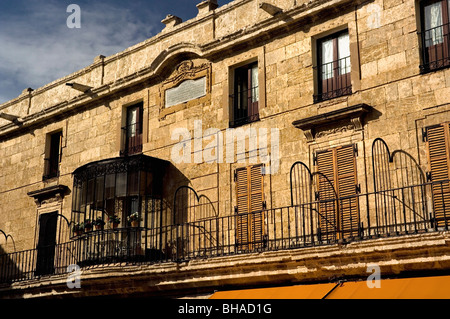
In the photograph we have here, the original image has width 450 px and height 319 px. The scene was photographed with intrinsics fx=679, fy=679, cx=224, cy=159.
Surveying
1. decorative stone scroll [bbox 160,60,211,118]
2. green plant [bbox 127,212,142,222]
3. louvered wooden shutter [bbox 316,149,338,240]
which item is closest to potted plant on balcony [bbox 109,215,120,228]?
green plant [bbox 127,212,142,222]

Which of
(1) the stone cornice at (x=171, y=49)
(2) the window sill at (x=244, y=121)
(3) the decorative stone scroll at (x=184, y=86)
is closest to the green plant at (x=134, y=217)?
(3) the decorative stone scroll at (x=184, y=86)

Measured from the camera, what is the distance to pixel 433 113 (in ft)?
38.4

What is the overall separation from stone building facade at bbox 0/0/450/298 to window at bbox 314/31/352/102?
28 millimetres

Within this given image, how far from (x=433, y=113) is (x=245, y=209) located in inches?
170

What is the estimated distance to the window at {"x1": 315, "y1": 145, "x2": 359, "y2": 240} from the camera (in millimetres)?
12305

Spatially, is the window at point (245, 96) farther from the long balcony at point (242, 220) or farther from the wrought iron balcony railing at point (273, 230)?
the wrought iron balcony railing at point (273, 230)

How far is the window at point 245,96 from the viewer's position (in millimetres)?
14688

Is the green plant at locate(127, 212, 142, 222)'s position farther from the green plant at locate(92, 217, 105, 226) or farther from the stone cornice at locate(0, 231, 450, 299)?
the stone cornice at locate(0, 231, 450, 299)

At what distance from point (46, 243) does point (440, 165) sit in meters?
10.9

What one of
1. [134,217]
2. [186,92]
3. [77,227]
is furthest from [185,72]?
[77,227]

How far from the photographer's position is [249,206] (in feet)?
45.6

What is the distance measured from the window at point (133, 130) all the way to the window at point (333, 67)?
5.17m
